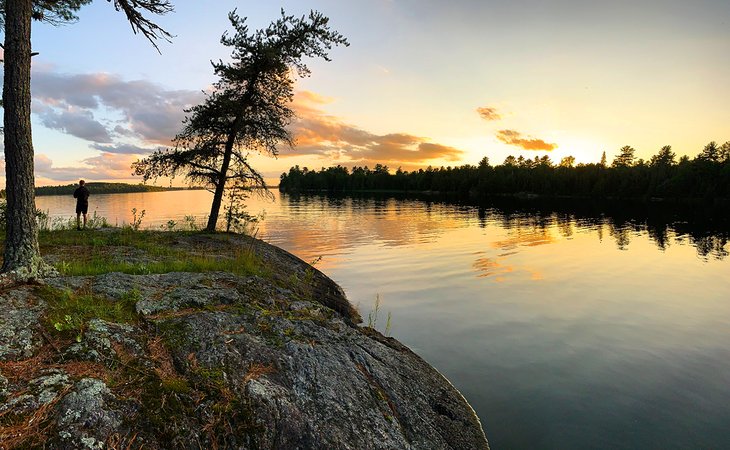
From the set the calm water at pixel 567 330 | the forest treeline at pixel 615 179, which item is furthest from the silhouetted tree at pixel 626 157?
the calm water at pixel 567 330

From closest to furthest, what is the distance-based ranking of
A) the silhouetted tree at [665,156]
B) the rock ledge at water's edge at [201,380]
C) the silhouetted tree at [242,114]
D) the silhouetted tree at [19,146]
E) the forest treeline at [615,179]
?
the rock ledge at water's edge at [201,380] → the silhouetted tree at [19,146] → the silhouetted tree at [242,114] → the forest treeline at [615,179] → the silhouetted tree at [665,156]

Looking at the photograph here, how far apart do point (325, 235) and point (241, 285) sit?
2683 centimetres

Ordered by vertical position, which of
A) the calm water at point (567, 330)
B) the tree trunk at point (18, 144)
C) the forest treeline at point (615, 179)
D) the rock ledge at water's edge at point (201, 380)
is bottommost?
the calm water at point (567, 330)

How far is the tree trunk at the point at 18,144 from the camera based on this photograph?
7270mm

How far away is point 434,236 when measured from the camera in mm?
36875

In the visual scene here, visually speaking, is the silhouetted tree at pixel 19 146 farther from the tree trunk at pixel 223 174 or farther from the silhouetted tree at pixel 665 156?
the silhouetted tree at pixel 665 156

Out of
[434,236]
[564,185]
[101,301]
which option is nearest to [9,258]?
[101,301]

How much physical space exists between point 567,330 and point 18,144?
640 inches

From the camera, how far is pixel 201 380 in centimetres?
532

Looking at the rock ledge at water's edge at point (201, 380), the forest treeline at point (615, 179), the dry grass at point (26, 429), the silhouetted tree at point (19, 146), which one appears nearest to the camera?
the dry grass at point (26, 429)

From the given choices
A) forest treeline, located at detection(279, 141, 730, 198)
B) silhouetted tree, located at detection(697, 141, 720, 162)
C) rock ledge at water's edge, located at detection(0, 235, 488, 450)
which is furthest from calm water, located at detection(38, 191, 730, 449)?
silhouetted tree, located at detection(697, 141, 720, 162)

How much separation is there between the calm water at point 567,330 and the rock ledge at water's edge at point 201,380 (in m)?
2.18

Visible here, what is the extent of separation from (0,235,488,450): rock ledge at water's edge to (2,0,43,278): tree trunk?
0.86 m

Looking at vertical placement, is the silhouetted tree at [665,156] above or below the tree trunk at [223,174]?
above
